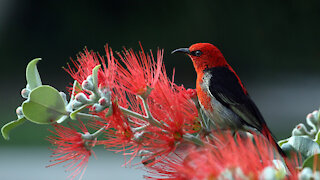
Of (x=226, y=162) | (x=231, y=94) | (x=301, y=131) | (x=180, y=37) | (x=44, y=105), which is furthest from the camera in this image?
(x=180, y=37)

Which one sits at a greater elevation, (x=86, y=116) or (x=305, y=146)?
(x=86, y=116)

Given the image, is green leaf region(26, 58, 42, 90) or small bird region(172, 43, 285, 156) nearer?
green leaf region(26, 58, 42, 90)

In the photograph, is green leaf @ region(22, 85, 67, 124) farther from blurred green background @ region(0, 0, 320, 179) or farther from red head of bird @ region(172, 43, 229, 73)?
blurred green background @ region(0, 0, 320, 179)

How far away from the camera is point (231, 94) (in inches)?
33.3

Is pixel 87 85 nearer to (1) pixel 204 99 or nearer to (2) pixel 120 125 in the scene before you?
(2) pixel 120 125

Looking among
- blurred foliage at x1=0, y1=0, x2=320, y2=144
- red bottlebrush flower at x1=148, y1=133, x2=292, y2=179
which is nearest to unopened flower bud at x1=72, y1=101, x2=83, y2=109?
red bottlebrush flower at x1=148, y1=133, x2=292, y2=179

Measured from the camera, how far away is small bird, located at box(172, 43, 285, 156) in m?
0.78

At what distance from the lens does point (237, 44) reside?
24.3ft

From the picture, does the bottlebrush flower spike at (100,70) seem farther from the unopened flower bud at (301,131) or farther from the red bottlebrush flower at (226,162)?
the unopened flower bud at (301,131)

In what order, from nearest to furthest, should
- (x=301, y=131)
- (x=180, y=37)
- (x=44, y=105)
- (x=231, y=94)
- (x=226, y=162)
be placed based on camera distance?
1. (x=226, y=162)
2. (x=44, y=105)
3. (x=301, y=131)
4. (x=231, y=94)
5. (x=180, y=37)

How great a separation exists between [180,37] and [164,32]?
1.20ft

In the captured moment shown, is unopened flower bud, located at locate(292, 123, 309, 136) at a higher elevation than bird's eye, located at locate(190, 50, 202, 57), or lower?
lower

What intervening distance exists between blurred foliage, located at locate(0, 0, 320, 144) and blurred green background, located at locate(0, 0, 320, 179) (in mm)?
15

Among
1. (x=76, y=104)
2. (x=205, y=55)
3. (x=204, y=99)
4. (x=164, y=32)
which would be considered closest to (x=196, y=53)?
(x=205, y=55)
